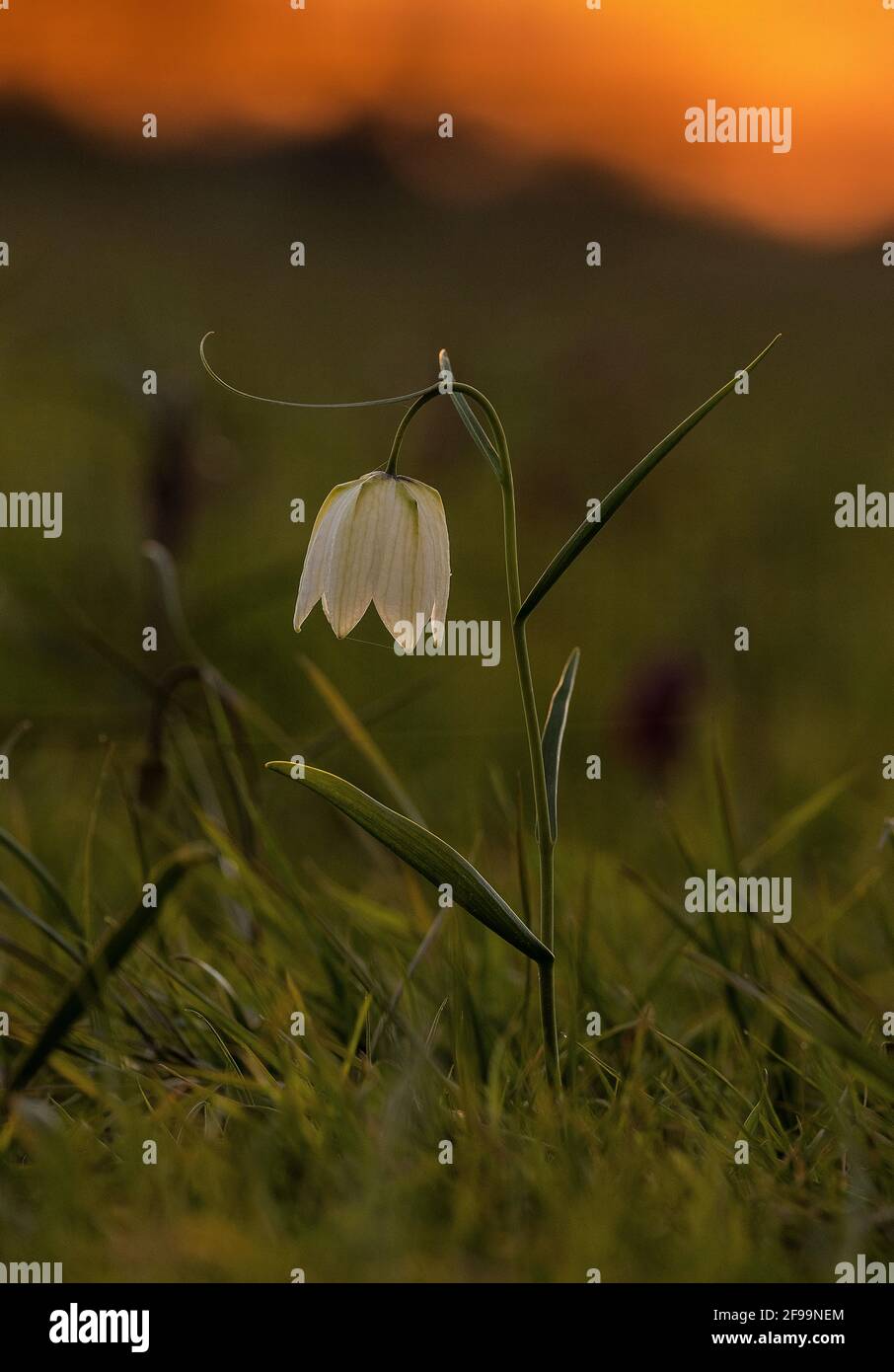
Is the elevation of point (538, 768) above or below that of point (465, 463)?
below

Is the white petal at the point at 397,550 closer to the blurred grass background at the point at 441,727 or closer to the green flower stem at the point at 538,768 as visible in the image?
the green flower stem at the point at 538,768

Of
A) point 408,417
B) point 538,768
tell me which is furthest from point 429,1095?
point 408,417

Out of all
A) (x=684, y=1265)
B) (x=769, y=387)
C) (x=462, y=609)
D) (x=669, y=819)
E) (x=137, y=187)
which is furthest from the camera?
(x=769, y=387)

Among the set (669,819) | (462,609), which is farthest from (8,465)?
(669,819)

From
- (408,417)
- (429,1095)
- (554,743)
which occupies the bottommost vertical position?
(429,1095)

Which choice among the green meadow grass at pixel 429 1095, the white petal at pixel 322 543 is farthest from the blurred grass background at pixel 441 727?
the white petal at pixel 322 543

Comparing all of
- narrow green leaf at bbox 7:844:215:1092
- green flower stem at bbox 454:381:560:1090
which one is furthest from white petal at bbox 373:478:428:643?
narrow green leaf at bbox 7:844:215:1092

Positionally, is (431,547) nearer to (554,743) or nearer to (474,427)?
(474,427)
